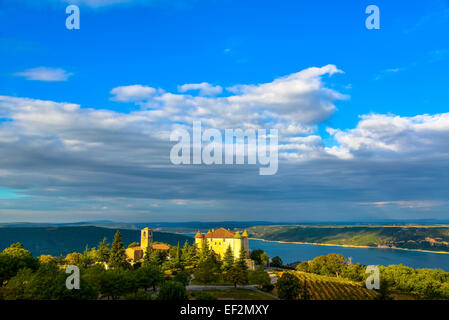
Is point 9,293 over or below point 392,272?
over

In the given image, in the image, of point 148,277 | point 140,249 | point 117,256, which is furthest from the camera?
point 140,249

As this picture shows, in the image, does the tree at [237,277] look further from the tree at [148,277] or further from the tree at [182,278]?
the tree at [148,277]

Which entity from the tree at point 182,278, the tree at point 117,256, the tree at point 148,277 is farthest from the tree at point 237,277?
the tree at point 117,256

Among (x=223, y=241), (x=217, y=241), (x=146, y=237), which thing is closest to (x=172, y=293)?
(x=146, y=237)

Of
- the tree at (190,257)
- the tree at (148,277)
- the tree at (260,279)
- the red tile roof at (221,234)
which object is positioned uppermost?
the red tile roof at (221,234)

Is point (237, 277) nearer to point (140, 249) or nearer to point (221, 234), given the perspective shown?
point (221, 234)

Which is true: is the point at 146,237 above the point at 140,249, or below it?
above

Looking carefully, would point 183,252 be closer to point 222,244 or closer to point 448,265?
point 222,244

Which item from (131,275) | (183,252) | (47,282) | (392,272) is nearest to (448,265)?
(392,272)

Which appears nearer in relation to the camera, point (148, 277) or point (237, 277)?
point (148, 277)

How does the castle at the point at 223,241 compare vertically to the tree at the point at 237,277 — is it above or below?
above

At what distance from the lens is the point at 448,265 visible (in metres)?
178
